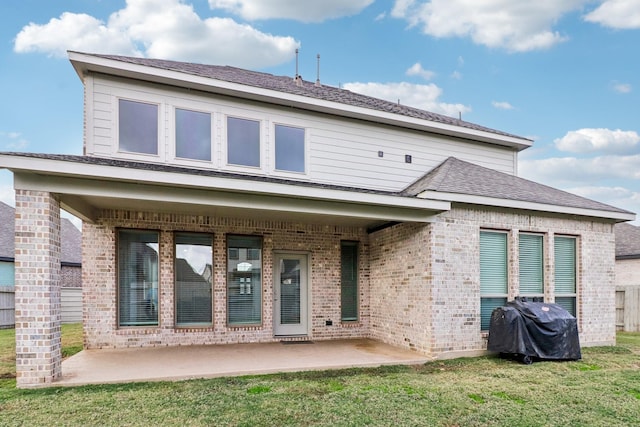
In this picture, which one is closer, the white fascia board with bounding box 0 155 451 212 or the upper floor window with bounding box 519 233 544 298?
the white fascia board with bounding box 0 155 451 212

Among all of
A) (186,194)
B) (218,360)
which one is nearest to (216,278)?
(218,360)

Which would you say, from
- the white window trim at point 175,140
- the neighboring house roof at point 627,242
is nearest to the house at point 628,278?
the neighboring house roof at point 627,242

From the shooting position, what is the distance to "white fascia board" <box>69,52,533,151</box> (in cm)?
728

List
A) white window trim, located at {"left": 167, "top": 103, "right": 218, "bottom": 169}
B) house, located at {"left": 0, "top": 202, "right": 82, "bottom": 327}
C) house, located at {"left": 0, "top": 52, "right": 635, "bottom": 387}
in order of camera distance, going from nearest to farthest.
→ house, located at {"left": 0, "top": 52, "right": 635, "bottom": 387}
white window trim, located at {"left": 167, "top": 103, "right": 218, "bottom": 169}
house, located at {"left": 0, "top": 202, "right": 82, "bottom": 327}

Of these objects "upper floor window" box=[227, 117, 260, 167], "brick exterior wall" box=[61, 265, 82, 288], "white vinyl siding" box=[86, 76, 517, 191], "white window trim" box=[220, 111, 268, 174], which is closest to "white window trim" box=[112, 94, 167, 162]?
"white vinyl siding" box=[86, 76, 517, 191]

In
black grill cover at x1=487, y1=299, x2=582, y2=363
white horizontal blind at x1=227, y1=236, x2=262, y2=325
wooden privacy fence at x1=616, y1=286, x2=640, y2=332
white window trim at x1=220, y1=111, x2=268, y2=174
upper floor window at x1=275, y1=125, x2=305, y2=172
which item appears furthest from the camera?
wooden privacy fence at x1=616, y1=286, x2=640, y2=332

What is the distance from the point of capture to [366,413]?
4.29m

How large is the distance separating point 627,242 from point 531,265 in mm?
11953

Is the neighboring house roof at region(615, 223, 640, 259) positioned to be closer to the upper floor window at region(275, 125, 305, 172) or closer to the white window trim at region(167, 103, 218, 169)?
the upper floor window at region(275, 125, 305, 172)

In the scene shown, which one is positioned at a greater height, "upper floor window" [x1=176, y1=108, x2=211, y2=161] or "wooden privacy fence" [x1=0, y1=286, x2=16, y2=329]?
"upper floor window" [x1=176, y1=108, x2=211, y2=161]

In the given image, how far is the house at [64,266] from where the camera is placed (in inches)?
550

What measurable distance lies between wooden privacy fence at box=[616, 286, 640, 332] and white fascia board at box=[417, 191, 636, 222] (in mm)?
4554

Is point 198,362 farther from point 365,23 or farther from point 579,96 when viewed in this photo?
point 579,96

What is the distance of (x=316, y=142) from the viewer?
29.4 ft
